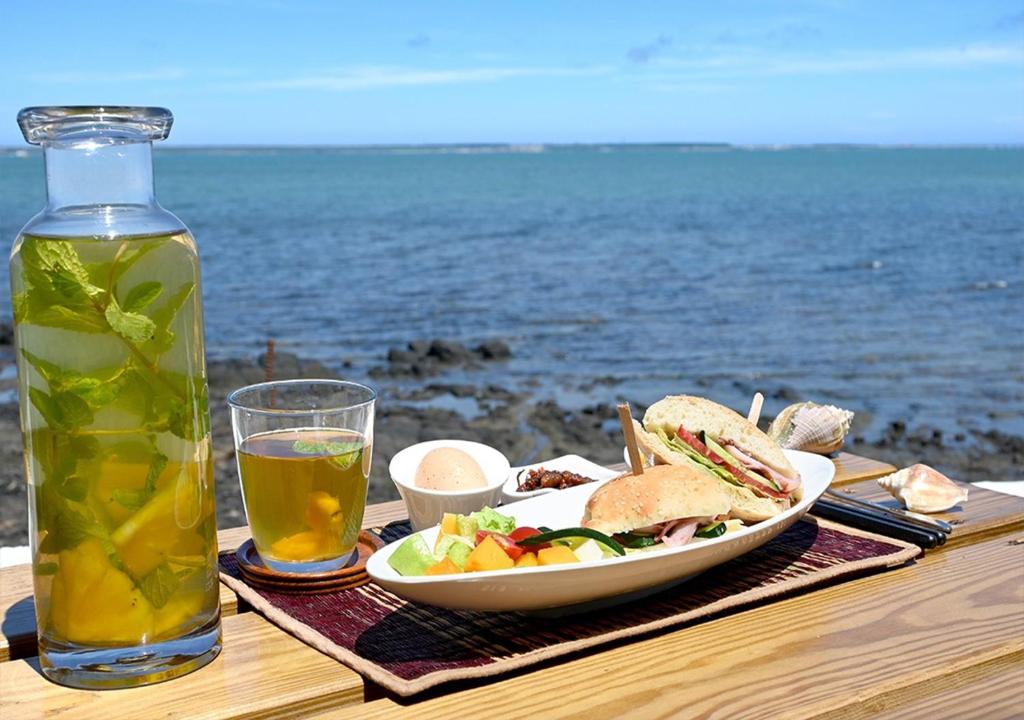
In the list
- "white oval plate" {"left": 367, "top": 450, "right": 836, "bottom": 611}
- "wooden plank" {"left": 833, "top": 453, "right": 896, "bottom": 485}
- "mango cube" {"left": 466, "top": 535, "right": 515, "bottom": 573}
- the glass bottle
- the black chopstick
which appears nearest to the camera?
the glass bottle

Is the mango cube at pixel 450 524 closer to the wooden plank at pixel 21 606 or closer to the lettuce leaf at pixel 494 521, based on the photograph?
the lettuce leaf at pixel 494 521

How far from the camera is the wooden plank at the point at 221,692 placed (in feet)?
5.02

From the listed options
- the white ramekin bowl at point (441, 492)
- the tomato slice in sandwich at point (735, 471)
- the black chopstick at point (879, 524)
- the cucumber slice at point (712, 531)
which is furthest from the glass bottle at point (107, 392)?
the black chopstick at point (879, 524)

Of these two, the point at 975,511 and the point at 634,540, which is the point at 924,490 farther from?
the point at 634,540

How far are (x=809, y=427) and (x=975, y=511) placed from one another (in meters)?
0.56

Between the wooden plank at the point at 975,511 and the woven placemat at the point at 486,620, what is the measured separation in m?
0.27

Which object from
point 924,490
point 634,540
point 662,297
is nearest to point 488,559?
point 634,540

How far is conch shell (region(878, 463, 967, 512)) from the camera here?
8.13ft

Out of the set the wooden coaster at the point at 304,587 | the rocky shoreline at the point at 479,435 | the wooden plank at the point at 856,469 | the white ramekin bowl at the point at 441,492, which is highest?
the white ramekin bowl at the point at 441,492

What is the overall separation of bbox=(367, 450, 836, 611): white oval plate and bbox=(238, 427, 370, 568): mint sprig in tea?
6.2 inches

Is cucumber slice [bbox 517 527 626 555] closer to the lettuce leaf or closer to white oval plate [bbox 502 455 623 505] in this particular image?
the lettuce leaf

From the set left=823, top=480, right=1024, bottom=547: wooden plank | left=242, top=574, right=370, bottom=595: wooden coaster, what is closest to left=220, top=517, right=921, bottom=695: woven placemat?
left=242, top=574, right=370, bottom=595: wooden coaster

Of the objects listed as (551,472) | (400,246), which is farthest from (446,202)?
(551,472)

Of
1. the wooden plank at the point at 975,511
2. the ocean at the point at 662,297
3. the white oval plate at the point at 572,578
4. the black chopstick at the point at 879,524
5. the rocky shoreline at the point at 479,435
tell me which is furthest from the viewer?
the ocean at the point at 662,297
